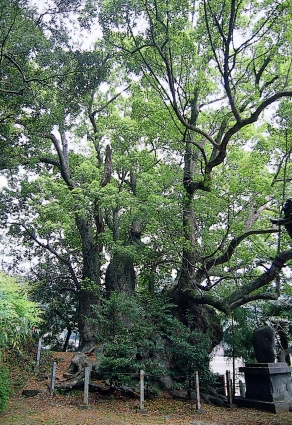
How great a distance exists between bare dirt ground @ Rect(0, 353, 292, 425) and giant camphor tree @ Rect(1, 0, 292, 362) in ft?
7.81

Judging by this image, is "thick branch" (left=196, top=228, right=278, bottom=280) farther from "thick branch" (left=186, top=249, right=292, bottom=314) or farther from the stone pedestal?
the stone pedestal

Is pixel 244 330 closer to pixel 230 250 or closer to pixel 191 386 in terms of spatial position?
pixel 230 250

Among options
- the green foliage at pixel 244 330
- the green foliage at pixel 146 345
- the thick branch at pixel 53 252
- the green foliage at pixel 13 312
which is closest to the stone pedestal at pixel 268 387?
the green foliage at pixel 146 345

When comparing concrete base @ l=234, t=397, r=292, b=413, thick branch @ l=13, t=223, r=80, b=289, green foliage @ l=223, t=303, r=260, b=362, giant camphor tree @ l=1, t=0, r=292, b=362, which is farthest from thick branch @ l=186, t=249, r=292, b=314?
thick branch @ l=13, t=223, r=80, b=289

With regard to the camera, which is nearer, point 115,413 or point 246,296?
point 115,413

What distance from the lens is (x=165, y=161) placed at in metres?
13.5

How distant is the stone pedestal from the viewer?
27.1 feet

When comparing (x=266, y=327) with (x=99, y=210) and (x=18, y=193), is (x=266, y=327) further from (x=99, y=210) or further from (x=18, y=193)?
(x=18, y=193)

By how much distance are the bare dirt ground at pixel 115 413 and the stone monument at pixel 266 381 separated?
295mm

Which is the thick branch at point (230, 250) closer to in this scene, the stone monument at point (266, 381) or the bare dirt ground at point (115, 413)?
the stone monument at point (266, 381)

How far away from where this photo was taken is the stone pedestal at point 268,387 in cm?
826

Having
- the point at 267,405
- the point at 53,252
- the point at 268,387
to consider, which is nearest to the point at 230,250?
the point at 268,387

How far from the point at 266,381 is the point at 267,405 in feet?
1.73

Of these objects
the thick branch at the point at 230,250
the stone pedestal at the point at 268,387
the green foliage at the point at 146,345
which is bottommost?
the stone pedestal at the point at 268,387
